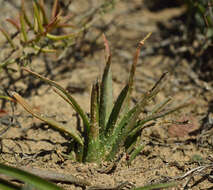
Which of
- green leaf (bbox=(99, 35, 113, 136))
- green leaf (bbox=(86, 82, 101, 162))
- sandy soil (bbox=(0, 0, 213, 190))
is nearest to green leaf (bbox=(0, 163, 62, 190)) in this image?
sandy soil (bbox=(0, 0, 213, 190))

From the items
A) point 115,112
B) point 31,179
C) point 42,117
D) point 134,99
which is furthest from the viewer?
point 134,99

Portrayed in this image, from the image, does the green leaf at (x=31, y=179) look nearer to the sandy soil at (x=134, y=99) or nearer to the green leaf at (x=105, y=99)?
the sandy soil at (x=134, y=99)

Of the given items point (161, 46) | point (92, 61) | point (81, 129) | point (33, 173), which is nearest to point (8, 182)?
point (33, 173)

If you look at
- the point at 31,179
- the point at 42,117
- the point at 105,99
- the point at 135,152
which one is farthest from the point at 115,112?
the point at 31,179

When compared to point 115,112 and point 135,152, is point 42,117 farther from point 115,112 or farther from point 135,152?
point 135,152

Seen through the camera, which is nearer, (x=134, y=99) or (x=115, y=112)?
(x=115, y=112)

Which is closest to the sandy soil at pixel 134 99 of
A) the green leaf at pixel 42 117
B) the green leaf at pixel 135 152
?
the green leaf at pixel 135 152

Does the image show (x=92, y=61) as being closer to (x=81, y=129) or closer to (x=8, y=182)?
(x=81, y=129)

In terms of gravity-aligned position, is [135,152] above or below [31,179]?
above

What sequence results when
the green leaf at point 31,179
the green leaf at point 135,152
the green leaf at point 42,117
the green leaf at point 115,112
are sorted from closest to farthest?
the green leaf at point 31,179
the green leaf at point 42,117
the green leaf at point 115,112
the green leaf at point 135,152

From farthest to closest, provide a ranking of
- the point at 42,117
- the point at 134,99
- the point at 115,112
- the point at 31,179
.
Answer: the point at 134,99 < the point at 115,112 < the point at 42,117 < the point at 31,179

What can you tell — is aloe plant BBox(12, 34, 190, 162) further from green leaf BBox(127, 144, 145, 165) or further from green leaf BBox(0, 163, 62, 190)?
green leaf BBox(0, 163, 62, 190)
